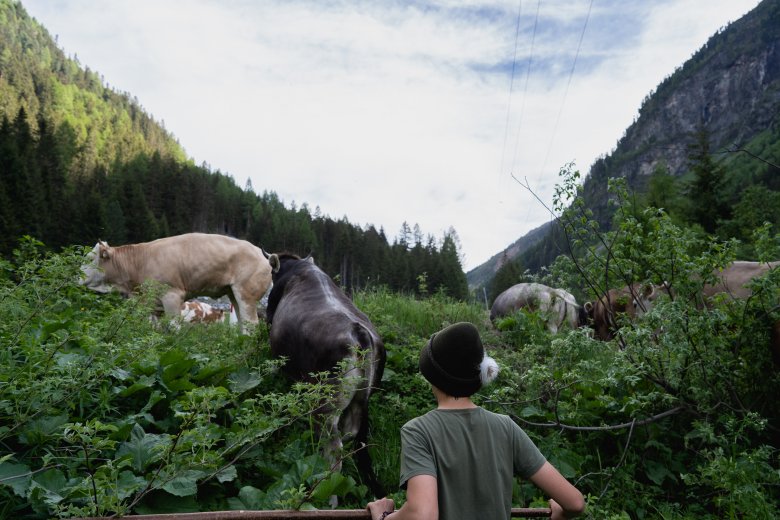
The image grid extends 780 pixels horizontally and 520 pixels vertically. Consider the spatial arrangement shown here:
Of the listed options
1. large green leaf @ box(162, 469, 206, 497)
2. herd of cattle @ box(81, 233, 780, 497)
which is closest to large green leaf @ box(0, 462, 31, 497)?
large green leaf @ box(162, 469, 206, 497)

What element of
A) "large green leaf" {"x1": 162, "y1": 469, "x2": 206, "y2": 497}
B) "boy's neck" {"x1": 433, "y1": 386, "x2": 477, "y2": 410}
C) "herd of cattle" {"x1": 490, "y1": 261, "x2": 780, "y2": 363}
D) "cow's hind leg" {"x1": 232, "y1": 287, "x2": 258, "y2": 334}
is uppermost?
"cow's hind leg" {"x1": 232, "y1": 287, "x2": 258, "y2": 334}

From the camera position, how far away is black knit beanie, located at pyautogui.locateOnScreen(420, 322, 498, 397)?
2.38 m

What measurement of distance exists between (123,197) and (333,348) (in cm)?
7931

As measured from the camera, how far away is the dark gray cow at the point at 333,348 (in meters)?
4.19

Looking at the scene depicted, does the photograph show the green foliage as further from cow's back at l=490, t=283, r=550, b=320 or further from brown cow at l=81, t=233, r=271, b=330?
cow's back at l=490, t=283, r=550, b=320

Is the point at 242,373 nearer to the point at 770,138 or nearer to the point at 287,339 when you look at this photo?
the point at 287,339

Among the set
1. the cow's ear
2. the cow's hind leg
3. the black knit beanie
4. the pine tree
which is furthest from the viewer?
the pine tree

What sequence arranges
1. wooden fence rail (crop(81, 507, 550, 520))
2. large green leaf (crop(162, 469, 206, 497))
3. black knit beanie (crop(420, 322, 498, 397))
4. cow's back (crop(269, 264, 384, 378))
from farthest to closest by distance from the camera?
cow's back (crop(269, 264, 384, 378)), large green leaf (crop(162, 469, 206, 497)), black knit beanie (crop(420, 322, 498, 397)), wooden fence rail (crop(81, 507, 550, 520))

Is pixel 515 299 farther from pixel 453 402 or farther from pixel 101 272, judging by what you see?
pixel 453 402

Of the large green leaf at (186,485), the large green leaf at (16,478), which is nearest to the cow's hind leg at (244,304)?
the large green leaf at (186,485)

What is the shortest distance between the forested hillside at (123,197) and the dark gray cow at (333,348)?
17.3ft

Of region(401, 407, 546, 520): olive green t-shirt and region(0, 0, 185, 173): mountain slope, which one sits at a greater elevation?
region(0, 0, 185, 173): mountain slope

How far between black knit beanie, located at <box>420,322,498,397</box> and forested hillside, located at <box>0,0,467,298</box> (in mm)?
8414

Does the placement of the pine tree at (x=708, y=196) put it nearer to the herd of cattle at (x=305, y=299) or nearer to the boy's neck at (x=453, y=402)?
the herd of cattle at (x=305, y=299)
